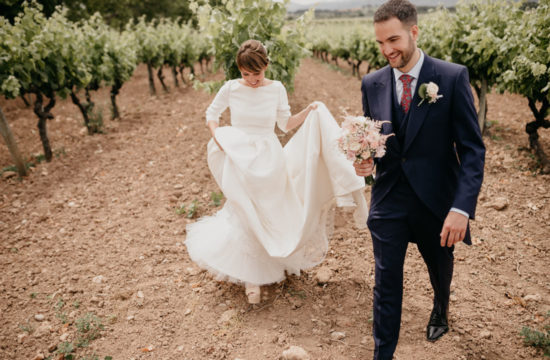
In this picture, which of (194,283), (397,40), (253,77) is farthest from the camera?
(194,283)

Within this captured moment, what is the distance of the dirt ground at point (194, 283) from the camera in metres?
3.25

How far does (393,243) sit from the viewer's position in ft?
8.65

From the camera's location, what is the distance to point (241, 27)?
6.40 metres

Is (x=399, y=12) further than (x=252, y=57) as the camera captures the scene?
No

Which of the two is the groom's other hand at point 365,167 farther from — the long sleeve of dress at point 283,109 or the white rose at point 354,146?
the long sleeve of dress at point 283,109

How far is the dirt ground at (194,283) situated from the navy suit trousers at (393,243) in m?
0.56

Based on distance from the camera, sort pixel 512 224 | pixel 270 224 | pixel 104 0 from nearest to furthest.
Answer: pixel 270 224
pixel 512 224
pixel 104 0

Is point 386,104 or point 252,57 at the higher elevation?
point 252,57

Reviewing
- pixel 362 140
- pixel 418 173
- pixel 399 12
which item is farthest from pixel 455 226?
pixel 399 12

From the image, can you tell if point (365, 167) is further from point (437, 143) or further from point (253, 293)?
point (253, 293)

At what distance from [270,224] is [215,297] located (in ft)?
3.57

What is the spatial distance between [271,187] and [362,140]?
1271 mm

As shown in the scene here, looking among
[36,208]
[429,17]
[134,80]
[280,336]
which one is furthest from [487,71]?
[134,80]

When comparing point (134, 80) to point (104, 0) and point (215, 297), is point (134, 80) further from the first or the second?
point (215, 297)
